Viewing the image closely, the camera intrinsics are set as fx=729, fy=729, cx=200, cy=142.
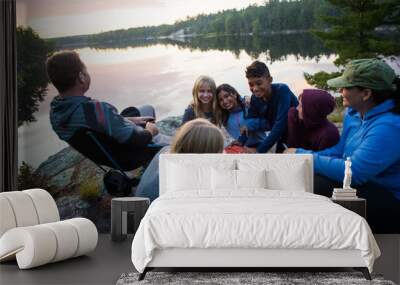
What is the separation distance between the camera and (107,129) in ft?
28.5

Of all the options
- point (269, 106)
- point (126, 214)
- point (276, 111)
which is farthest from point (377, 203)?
point (126, 214)

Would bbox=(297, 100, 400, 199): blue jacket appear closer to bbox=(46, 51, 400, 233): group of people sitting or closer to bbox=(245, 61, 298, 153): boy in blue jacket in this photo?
bbox=(46, 51, 400, 233): group of people sitting

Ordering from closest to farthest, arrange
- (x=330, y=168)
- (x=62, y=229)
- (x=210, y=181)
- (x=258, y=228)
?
(x=258, y=228) → (x=62, y=229) → (x=210, y=181) → (x=330, y=168)

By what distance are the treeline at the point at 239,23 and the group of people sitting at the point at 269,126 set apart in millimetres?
430

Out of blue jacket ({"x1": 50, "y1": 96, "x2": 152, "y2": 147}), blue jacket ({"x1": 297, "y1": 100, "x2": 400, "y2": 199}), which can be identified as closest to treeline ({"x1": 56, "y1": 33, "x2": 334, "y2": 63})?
blue jacket ({"x1": 297, "y1": 100, "x2": 400, "y2": 199})

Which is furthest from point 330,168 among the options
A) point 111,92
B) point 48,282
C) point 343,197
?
point 48,282

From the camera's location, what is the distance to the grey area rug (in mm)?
5617

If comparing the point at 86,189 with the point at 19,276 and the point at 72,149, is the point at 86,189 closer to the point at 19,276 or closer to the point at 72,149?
the point at 72,149

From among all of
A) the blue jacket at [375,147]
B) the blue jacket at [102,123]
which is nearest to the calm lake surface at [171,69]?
the blue jacket at [102,123]

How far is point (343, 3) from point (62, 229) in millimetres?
4265

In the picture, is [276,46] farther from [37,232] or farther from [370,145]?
[37,232]

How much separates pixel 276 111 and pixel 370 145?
1.16m

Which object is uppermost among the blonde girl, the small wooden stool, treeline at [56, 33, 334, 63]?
treeline at [56, 33, 334, 63]

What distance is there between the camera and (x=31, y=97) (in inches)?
345
